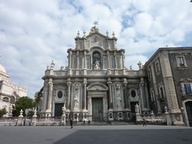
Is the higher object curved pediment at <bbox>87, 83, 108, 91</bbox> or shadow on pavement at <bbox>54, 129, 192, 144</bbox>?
curved pediment at <bbox>87, 83, 108, 91</bbox>

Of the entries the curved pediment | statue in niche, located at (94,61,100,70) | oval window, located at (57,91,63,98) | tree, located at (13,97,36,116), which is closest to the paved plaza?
the curved pediment

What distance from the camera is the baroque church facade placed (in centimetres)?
2009

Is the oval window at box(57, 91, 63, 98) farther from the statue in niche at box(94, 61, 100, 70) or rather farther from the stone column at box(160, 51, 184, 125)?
the stone column at box(160, 51, 184, 125)

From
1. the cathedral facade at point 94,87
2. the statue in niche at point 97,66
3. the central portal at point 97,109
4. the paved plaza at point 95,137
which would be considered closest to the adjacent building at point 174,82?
the cathedral facade at point 94,87

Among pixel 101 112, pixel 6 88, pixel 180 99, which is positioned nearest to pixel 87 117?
pixel 101 112

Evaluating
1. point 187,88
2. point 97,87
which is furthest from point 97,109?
point 187,88

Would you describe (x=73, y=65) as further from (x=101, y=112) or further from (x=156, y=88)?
(x=156, y=88)

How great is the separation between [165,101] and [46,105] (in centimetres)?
1769

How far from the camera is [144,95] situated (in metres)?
24.8

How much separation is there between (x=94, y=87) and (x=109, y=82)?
267cm

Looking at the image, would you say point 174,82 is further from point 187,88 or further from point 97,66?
point 97,66

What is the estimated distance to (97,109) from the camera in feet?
79.4

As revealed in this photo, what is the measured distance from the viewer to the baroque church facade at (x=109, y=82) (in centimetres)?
2009

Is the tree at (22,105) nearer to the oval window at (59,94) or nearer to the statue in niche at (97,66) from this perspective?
the oval window at (59,94)
